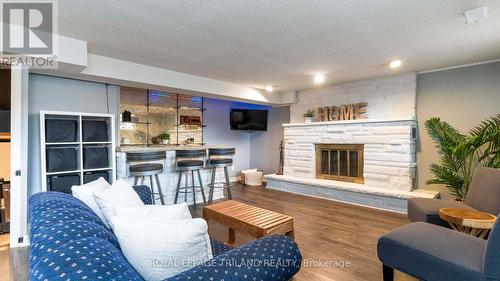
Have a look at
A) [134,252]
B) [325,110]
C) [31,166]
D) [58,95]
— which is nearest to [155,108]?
[58,95]

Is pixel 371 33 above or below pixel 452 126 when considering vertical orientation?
above

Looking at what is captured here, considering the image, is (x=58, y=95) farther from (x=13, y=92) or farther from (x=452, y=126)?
(x=452, y=126)

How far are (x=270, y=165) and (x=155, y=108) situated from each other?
3.23m

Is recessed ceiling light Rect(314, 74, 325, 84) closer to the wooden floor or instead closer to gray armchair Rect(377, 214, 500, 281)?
the wooden floor

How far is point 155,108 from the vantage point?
5488 mm

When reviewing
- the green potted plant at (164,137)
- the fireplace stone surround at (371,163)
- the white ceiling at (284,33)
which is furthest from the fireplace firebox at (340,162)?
the green potted plant at (164,137)

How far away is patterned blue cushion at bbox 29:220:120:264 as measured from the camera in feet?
2.90

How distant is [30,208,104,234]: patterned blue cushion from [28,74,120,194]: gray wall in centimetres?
273

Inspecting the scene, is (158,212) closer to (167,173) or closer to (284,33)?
(284,33)

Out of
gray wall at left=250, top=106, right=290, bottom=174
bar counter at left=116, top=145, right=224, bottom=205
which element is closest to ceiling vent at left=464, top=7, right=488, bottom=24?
bar counter at left=116, top=145, right=224, bottom=205

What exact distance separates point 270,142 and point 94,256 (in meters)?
5.96

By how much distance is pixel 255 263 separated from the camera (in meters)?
1.08

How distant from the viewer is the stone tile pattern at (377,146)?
13.4ft

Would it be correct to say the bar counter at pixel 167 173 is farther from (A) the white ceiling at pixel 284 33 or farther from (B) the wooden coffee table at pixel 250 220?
(B) the wooden coffee table at pixel 250 220
